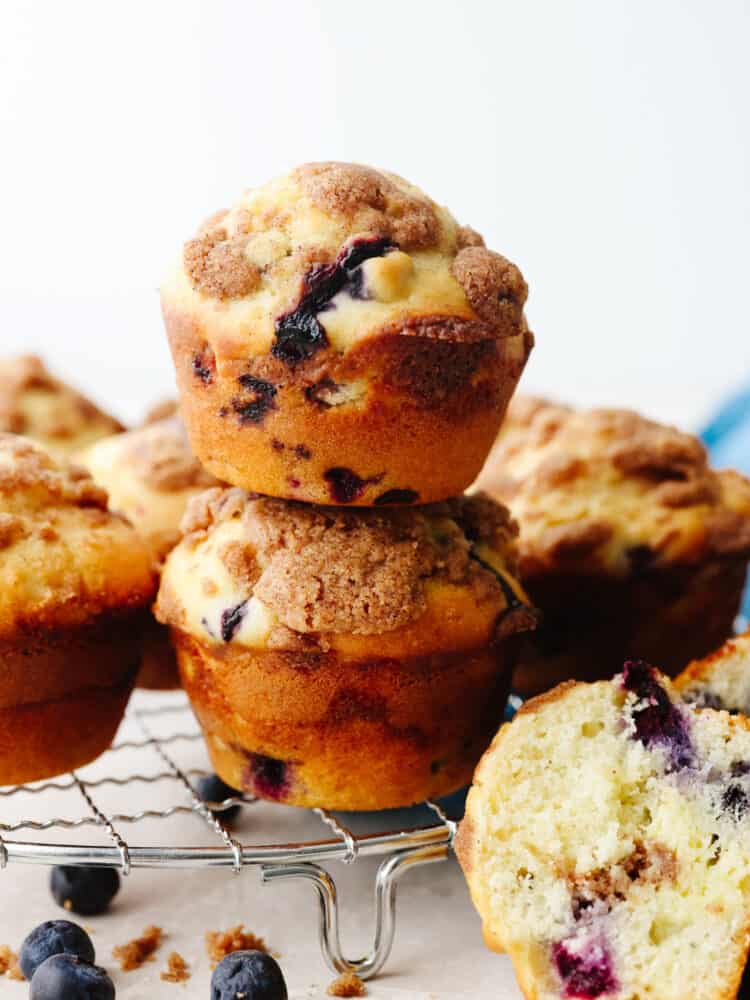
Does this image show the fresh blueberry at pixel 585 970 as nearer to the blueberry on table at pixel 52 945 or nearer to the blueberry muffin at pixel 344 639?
the blueberry muffin at pixel 344 639

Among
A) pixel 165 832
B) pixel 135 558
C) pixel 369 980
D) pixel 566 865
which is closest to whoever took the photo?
pixel 566 865

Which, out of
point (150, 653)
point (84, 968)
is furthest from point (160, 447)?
point (84, 968)

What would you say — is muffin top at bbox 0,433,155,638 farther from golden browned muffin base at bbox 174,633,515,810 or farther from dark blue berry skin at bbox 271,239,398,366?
dark blue berry skin at bbox 271,239,398,366

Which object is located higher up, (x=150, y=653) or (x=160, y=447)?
(x=160, y=447)

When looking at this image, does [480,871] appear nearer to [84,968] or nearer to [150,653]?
[84,968]

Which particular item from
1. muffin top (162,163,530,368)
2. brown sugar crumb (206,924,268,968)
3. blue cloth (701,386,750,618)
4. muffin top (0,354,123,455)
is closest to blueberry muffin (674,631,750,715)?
muffin top (162,163,530,368)

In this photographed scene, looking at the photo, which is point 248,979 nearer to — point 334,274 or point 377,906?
point 377,906

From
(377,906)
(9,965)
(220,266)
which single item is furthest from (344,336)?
(9,965)

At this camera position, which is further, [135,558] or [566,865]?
[135,558]
